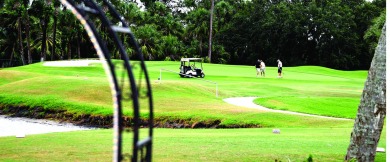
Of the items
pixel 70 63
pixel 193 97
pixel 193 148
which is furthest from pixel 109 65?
pixel 70 63

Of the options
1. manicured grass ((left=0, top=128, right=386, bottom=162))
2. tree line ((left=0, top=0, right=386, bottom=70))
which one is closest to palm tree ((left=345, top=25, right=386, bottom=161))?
manicured grass ((left=0, top=128, right=386, bottom=162))

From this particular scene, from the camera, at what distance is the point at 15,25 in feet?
186

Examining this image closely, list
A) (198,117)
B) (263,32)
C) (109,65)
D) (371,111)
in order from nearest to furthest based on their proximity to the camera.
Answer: (109,65)
(371,111)
(198,117)
(263,32)

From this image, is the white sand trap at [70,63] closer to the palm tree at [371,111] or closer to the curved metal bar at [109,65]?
the palm tree at [371,111]

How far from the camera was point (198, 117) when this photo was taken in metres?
23.4

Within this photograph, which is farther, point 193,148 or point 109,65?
point 193,148

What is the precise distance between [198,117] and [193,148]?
11134mm

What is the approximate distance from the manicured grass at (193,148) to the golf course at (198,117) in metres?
0.02

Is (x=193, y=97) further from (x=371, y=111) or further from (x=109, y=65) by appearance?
(x=109, y=65)

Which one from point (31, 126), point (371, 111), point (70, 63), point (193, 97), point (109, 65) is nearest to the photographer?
point (109, 65)

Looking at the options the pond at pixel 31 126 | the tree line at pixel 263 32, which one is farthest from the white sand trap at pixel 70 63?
the pond at pixel 31 126

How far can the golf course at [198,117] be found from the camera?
11.7 m

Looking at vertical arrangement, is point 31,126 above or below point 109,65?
below

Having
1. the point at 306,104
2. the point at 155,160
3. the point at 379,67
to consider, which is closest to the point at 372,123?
the point at 379,67
